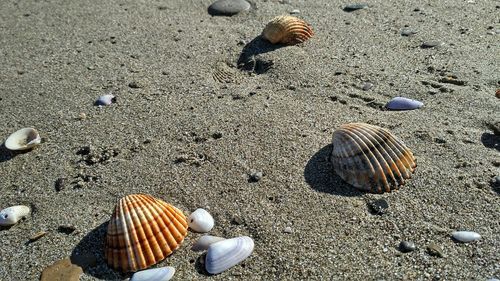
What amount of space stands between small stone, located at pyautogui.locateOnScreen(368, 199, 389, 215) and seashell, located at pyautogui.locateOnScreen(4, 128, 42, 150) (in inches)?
99.9

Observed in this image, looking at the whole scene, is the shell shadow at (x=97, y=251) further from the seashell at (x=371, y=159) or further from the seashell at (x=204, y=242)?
the seashell at (x=371, y=159)

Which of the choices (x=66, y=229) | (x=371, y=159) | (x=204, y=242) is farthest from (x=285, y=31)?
(x=66, y=229)

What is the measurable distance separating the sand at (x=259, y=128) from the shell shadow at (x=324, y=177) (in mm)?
12

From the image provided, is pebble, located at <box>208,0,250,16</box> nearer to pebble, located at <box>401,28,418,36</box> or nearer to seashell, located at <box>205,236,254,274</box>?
pebble, located at <box>401,28,418,36</box>

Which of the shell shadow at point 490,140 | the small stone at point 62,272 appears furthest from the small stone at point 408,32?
the small stone at point 62,272

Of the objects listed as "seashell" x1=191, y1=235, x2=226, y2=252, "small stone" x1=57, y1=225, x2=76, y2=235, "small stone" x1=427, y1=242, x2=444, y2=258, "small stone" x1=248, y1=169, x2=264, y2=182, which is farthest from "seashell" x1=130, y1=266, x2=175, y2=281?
"small stone" x1=427, y1=242, x2=444, y2=258


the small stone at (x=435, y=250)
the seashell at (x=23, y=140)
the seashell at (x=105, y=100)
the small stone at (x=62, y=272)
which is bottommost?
the small stone at (x=435, y=250)

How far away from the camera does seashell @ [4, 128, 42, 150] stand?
3.56m

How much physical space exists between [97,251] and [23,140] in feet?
4.49

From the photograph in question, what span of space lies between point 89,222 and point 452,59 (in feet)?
11.2

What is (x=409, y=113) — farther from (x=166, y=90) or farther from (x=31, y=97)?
(x=31, y=97)

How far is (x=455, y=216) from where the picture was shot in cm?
284

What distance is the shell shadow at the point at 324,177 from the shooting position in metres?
3.07

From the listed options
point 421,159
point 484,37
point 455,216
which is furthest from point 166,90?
point 484,37
